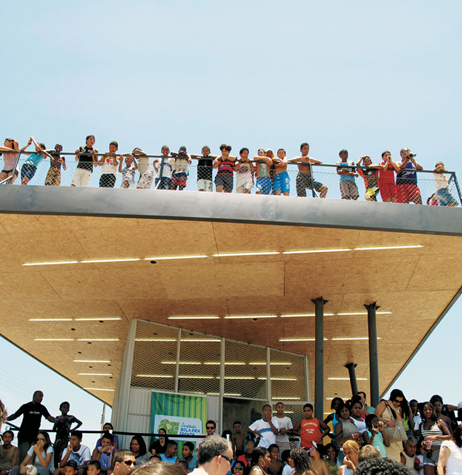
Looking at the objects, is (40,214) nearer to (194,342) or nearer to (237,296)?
(237,296)

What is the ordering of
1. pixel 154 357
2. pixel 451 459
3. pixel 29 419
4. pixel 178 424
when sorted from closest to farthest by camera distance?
pixel 451 459
pixel 29 419
pixel 178 424
pixel 154 357

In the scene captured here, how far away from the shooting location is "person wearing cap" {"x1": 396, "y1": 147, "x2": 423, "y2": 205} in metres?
9.59

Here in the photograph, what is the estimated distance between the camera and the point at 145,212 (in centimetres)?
871

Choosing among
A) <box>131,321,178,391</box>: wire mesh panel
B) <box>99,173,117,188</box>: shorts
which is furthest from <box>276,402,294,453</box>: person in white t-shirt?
<box>99,173,117,188</box>: shorts

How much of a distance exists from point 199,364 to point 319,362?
391cm

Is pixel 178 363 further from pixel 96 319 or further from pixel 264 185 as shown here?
pixel 264 185

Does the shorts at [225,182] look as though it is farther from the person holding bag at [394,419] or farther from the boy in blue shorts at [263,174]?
the person holding bag at [394,419]

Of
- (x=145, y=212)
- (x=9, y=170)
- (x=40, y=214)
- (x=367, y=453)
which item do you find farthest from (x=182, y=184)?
(x=367, y=453)

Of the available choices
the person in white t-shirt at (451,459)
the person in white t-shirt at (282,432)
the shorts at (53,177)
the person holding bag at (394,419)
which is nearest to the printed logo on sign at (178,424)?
the person in white t-shirt at (282,432)

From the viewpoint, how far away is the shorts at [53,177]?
9.23 m

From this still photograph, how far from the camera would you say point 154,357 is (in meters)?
13.5

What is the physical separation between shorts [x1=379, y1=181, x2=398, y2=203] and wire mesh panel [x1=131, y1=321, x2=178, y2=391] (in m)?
7.35

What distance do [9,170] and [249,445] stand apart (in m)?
6.83

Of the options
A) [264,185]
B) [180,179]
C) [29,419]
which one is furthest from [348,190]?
[29,419]
